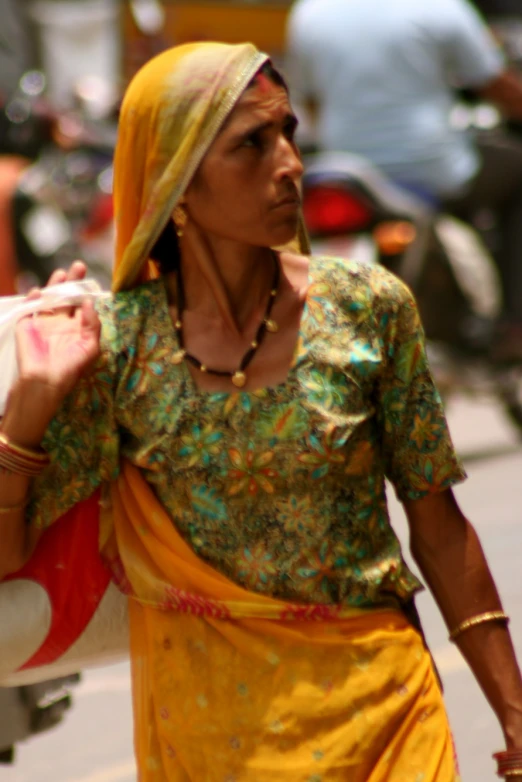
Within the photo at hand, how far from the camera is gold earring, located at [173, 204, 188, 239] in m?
2.43

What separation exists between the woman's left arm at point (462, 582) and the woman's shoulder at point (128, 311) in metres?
0.45

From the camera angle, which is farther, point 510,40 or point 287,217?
point 510,40

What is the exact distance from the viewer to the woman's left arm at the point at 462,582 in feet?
7.88

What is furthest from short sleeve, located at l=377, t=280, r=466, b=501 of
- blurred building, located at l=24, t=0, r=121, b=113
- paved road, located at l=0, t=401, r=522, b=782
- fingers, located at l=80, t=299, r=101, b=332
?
blurred building, located at l=24, t=0, r=121, b=113

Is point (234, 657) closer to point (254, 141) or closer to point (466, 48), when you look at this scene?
point (254, 141)

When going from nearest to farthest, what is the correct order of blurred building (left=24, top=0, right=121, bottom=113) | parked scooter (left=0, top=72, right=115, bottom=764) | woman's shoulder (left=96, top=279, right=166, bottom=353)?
1. woman's shoulder (left=96, top=279, right=166, bottom=353)
2. parked scooter (left=0, top=72, right=115, bottom=764)
3. blurred building (left=24, top=0, right=121, bottom=113)

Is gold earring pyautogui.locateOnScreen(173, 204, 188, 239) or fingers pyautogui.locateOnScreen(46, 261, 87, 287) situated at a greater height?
gold earring pyautogui.locateOnScreen(173, 204, 188, 239)

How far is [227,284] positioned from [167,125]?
0.82 ft

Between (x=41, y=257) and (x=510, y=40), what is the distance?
3110 millimetres

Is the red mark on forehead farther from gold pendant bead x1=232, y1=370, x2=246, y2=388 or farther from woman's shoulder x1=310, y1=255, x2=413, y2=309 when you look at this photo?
gold pendant bead x1=232, y1=370, x2=246, y2=388

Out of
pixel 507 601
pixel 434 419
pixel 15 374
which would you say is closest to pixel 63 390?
pixel 15 374

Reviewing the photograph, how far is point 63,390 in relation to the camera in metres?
2.27

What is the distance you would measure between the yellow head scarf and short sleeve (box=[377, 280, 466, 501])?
339 millimetres

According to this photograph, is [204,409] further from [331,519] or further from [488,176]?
[488,176]
